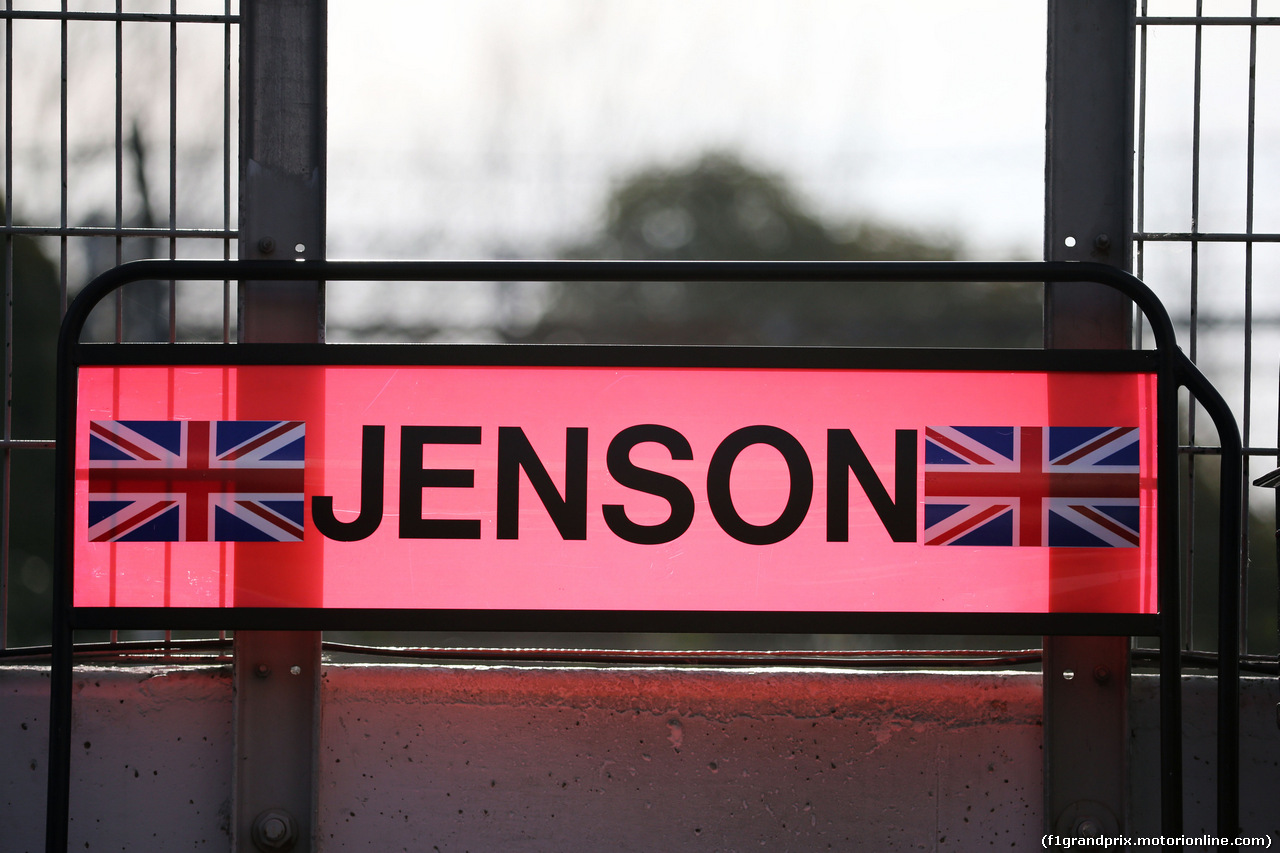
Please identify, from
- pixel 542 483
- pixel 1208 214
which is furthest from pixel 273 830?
pixel 1208 214

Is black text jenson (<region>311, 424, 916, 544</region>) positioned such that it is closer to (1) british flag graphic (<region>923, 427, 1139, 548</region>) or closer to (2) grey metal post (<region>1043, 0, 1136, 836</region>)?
(1) british flag graphic (<region>923, 427, 1139, 548</region>)

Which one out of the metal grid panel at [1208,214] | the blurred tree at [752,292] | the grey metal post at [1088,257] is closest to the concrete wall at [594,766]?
the grey metal post at [1088,257]

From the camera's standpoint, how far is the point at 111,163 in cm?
223

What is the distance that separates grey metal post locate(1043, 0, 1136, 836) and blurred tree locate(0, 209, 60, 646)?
2.56 metres

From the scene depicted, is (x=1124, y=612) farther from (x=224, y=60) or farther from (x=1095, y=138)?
(x=224, y=60)

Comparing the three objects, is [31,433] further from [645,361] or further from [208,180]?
[645,361]

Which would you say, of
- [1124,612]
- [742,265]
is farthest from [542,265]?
A: [1124,612]

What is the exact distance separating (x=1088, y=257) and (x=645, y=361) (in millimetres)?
1101

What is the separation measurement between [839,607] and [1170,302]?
1.21 metres

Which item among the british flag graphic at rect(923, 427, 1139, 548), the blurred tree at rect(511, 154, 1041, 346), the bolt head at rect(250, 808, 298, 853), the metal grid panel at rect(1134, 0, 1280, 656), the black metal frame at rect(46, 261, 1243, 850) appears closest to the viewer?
the black metal frame at rect(46, 261, 1243, 850)

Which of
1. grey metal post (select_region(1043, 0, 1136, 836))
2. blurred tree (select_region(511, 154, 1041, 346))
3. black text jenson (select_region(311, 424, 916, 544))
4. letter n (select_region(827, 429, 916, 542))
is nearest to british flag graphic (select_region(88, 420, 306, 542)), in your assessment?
black text jenson (select_region(311, 424, 916, 544))

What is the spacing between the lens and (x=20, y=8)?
2.22 metres

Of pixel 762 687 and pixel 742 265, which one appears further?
pixel 762 687

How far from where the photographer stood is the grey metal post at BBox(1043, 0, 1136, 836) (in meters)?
2.03
